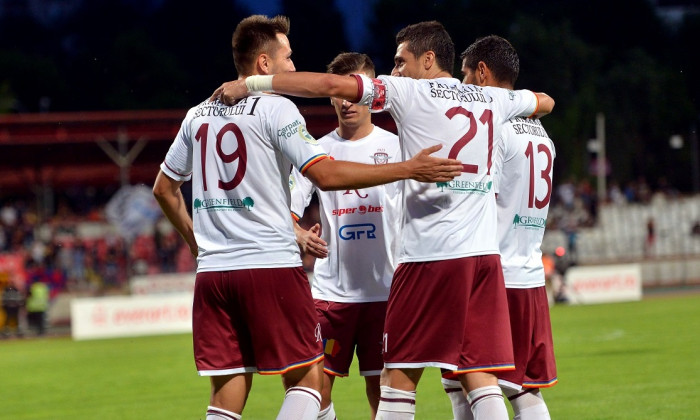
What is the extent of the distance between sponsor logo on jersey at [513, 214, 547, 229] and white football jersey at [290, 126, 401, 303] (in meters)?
0.97

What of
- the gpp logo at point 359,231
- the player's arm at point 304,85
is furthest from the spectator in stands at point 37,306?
the player's arm at point 304,85

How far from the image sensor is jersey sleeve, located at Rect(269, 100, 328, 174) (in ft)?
17.1

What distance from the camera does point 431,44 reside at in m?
5.72

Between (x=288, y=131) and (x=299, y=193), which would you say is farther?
(x=299, y=193)

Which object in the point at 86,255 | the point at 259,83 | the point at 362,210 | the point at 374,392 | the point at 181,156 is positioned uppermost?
the point at 259,83

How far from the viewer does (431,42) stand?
18.8ft

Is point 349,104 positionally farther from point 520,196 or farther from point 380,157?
point 520,196

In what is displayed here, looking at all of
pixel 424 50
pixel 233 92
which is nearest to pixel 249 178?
pixel 233 92

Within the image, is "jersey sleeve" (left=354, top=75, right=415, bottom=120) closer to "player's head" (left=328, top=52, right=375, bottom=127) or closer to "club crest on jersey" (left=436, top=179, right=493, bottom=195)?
"club crest on jersey" (left=436, top=179, right=493, bottom=195)

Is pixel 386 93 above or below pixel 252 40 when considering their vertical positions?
below

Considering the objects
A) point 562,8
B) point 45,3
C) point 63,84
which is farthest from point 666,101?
point 45,3

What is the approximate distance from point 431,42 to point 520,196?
1048mm

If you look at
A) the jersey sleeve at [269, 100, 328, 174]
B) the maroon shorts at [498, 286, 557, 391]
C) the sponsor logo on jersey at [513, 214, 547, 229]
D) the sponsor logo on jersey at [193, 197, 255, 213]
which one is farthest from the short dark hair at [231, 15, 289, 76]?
the maroon shorts at [498, 286, 557, 391]

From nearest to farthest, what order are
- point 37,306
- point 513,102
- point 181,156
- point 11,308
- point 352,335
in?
point 181,156
point 513,102
point 352,335
point 37,306
point 11,308
